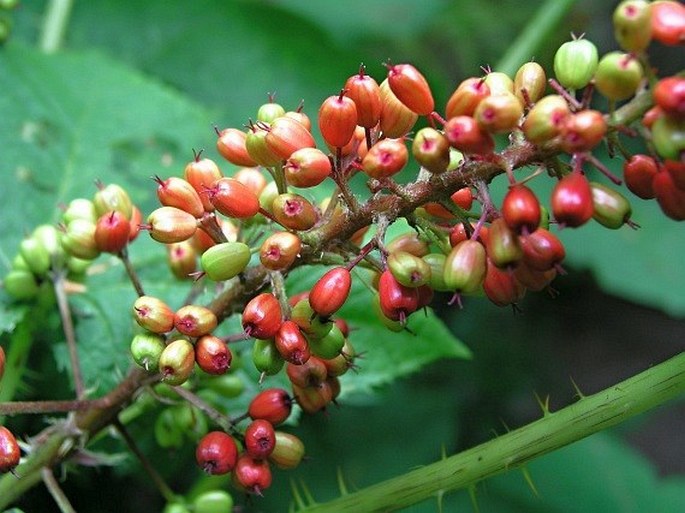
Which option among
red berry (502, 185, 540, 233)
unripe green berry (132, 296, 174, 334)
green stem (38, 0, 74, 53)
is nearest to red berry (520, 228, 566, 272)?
red berry (502, 185, 540, 233)

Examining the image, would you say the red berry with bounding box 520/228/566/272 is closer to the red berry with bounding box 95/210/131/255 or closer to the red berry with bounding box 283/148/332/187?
the red berry with bounding box 283/148/332/187

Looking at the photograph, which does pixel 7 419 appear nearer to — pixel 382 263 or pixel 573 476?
pixel 382 263

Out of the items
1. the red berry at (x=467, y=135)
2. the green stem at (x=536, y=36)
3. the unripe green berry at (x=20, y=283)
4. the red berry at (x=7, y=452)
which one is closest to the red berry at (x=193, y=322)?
the red berry at (x=7, y=452)

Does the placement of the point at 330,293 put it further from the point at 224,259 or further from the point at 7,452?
the point at 7,452

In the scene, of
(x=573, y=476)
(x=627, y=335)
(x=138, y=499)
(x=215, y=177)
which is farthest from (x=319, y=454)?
(x=627, y=335)

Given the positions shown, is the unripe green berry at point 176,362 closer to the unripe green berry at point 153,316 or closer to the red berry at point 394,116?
the unripe green berry at point 153,316
